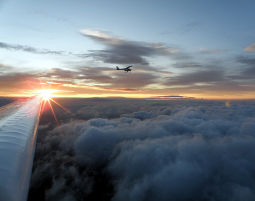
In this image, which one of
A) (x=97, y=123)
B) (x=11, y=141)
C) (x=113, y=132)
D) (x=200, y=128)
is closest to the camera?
(x=11, y=141)

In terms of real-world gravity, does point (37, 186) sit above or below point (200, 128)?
below

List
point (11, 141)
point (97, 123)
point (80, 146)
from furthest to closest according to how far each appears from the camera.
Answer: point (97, 123) < point (80, 146) < point (11, 141)

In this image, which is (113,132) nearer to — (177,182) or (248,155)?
(177,182)

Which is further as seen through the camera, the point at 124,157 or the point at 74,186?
the point at 124,157

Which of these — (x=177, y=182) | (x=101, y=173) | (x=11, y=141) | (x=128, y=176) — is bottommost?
(x=101, y=173)

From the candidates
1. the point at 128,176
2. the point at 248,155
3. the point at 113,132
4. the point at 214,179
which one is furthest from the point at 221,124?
the point at 128,176

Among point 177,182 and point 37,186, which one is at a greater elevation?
point 177,182

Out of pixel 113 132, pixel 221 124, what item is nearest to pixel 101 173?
pixel 113 132

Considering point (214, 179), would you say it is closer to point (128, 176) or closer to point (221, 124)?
point (128, 176)

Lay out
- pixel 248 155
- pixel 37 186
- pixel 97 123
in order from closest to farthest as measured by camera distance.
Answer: pixel 37 186
pixel 248 155
pixel 97 123
